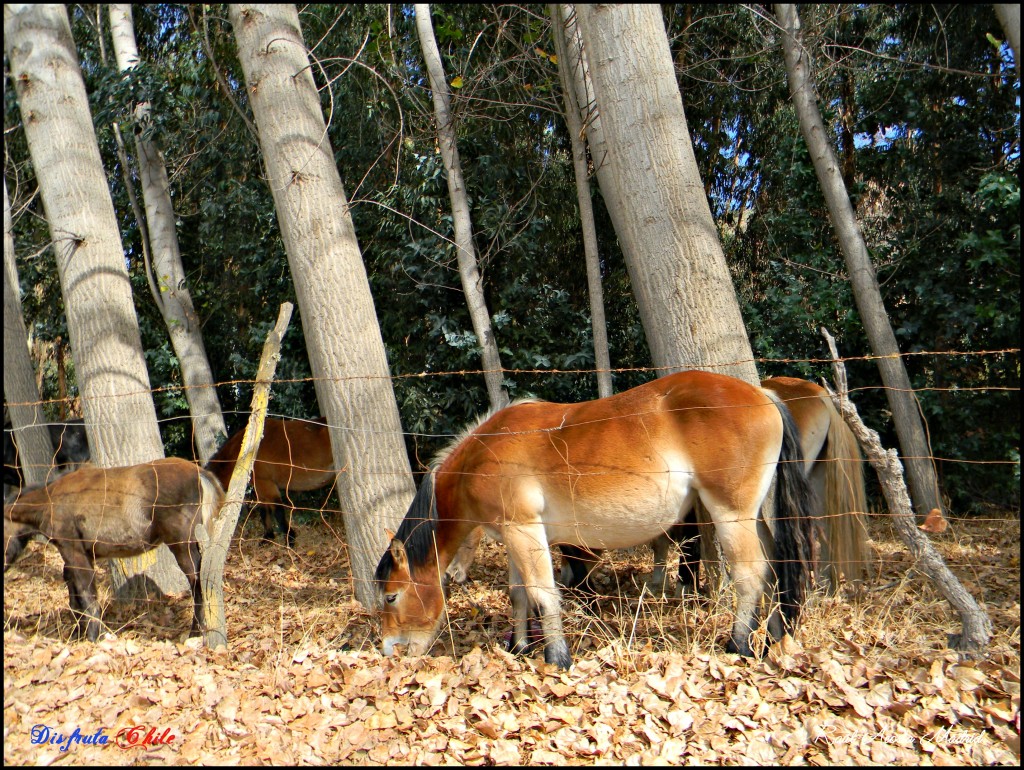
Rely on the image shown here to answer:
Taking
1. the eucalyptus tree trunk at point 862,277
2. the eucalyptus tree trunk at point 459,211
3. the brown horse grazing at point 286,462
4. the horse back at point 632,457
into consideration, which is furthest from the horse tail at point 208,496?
the eucalyptus tree trunk at point 862,277

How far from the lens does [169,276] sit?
998 cm

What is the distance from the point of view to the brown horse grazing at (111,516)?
17.0 feet

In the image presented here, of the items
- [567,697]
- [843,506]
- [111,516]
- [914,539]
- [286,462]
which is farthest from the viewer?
[286,462]

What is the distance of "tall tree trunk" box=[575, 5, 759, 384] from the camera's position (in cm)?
465

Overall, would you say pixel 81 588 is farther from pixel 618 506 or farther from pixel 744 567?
pixel 744 567

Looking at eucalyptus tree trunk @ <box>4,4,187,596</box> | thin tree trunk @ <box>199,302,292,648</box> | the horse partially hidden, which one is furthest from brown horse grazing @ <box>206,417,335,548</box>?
the horse partially hidden

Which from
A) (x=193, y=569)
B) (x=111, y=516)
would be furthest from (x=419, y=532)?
(x=111, y=516)

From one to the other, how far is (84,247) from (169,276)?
386 centimetres

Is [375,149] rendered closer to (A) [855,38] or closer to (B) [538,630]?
(A) [855,38]

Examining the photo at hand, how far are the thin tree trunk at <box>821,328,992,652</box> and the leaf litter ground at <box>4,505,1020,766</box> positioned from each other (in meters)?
0.13

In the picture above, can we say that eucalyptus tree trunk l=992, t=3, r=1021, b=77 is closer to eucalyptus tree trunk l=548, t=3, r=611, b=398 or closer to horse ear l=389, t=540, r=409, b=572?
horse ear l=389, t=540, r=409, b=572

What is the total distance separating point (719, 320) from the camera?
4637 millimetres

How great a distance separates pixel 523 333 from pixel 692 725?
23.0 feet

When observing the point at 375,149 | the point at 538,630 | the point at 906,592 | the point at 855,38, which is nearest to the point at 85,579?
the point at 538,630
